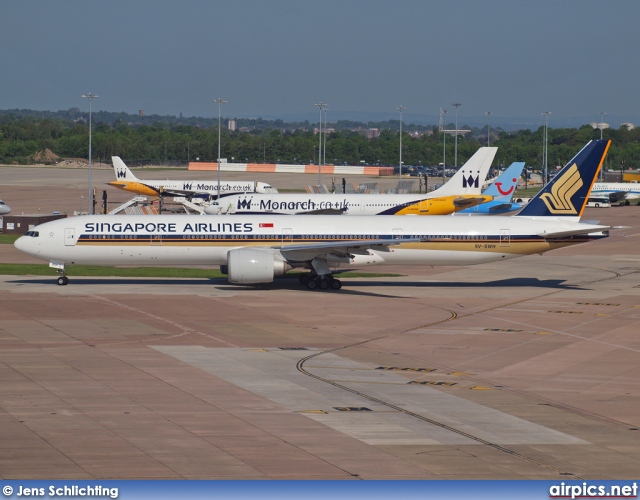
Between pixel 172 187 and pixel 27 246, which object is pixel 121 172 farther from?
pixel 27 246

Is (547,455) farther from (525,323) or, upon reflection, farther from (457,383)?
(525,323)

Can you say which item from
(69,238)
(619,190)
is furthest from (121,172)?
(69,238)

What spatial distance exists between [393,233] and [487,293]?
5.99m

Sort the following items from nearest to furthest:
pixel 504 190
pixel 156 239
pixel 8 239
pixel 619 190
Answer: pixel 156 239 < pixel 8 239 < pixel 504 190 < pixel 619 190

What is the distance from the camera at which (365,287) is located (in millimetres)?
53531

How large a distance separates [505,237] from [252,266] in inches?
549

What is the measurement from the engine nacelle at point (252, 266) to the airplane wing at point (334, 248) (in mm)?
915

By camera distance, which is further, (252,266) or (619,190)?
(619,190)

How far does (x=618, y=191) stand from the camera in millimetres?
139250

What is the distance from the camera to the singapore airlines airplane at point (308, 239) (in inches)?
1981

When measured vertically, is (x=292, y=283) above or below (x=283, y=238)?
below

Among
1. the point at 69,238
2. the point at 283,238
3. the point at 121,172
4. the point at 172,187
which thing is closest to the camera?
the point at 69,238

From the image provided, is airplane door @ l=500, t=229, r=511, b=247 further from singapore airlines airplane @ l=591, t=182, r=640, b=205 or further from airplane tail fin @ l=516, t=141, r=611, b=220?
singapore airlines airplane @ l=591, t=182, r=640, b=205

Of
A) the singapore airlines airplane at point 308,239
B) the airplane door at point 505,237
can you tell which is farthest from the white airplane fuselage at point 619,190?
the airplane door at point 505,237
